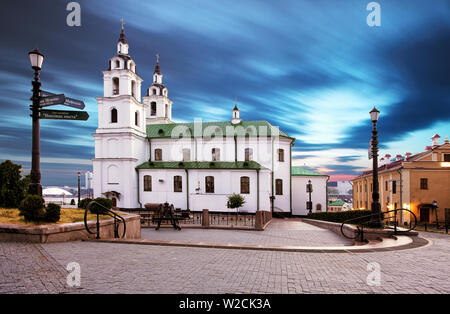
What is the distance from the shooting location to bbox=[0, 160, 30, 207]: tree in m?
10.3

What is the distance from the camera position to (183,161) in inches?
1487

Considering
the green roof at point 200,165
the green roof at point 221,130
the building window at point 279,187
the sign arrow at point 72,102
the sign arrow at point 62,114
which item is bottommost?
the building window at point 279,187

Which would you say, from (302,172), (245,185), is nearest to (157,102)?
(245,185)

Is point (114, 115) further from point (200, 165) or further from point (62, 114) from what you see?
point (62, 114)

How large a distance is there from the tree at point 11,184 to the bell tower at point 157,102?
1564 inches

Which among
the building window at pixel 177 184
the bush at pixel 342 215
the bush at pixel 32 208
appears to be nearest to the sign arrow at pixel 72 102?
the bush at pixel 32 208

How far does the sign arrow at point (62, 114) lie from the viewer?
885 centimetres

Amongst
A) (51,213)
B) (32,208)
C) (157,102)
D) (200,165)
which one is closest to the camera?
(32,208)

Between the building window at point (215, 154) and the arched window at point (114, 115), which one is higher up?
the arched window at point (114, 115)

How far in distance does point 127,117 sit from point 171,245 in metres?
30.3

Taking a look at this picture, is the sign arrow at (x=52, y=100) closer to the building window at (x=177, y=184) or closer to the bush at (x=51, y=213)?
the bush at (x=51, y=213)

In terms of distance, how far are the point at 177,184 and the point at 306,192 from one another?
2006cm

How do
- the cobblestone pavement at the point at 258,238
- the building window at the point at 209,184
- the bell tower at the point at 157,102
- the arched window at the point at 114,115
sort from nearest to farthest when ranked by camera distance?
the cobblestone pavement at the point at 258,238 → the building window at the point at 209,184 → the arched window at the point at 114,115 → the bell tower at the point at 157,102
